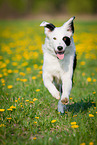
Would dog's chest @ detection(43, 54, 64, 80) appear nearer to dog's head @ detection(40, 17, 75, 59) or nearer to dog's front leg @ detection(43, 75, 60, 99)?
dog's front leg @ detection(43, 75, 60, 99)

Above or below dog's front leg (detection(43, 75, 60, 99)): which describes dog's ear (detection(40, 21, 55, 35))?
above

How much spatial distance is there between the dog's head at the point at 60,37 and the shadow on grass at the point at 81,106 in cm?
91

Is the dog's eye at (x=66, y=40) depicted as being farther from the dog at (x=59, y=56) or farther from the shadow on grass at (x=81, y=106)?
the shadow on grass at (x=81, y=106)

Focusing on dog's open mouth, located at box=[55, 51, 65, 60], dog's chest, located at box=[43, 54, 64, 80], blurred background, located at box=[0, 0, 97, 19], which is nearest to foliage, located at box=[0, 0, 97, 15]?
blurred background, located at box=[0, 0, 97, 19]

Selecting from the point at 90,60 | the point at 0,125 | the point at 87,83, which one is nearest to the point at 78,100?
the point at 87,83

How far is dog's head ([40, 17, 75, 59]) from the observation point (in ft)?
8.86

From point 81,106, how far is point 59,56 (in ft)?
3.13

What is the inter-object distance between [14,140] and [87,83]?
2.61 meters

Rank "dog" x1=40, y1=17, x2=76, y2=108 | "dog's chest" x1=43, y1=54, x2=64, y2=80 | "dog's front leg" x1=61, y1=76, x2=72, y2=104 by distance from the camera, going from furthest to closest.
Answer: "dog's chest" x1=43, y1=54, x2=64, y2=80, "dog" x1=40, y1=17, x2=76, y2=108, "dog's front leg" x1=61, y1=76, x2=72, y2=104

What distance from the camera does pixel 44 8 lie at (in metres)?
44.3

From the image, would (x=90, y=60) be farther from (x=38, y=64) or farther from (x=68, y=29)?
(x=68, y=29)

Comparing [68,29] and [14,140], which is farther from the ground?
[68,29]

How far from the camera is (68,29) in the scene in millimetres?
2887

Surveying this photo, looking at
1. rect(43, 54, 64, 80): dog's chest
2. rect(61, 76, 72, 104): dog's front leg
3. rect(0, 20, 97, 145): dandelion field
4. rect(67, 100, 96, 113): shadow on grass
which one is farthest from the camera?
rect(67, 100, 96, 113): shadow on grass
